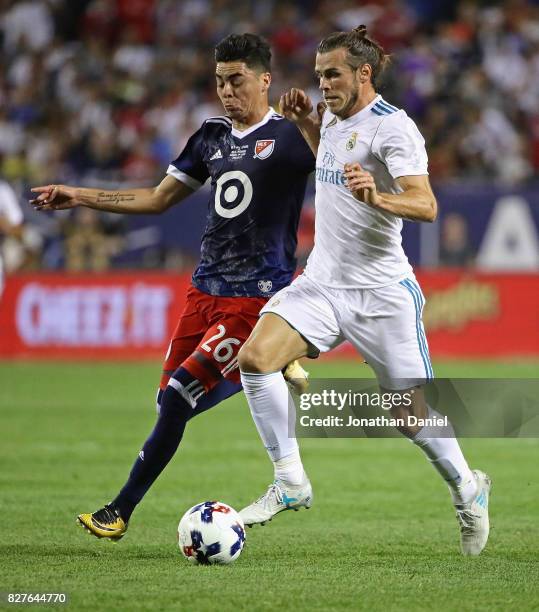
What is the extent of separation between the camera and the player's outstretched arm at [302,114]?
659 centimetres

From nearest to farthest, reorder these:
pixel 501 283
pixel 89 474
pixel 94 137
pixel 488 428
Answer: pixel 488 428 → pixel 89 474 → pixel 501 283 → pixel 94 137

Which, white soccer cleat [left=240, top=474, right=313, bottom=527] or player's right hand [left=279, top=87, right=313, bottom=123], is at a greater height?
player's right hand [left=279, top=87, right=313, bottom=123]

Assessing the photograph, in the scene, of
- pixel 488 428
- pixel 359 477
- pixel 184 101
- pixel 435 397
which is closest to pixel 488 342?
pixel 184 101

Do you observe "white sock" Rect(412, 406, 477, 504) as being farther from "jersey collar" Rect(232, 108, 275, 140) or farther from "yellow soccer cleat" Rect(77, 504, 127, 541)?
"jersey collar" Rect(232, 108, 275, 140)

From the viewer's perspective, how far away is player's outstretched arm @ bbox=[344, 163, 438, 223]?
566cm

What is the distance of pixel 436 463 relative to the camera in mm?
6312

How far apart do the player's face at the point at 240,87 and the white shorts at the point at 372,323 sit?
3.78 feet

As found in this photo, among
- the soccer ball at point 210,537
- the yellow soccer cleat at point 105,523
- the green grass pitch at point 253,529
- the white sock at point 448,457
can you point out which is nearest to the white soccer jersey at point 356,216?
the white sock at point 448,457

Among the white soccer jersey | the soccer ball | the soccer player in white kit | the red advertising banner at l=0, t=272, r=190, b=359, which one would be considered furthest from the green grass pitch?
the red advertising banner at l=0, t=272, r=190, b=359

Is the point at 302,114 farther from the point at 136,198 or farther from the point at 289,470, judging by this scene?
the point at 289,470

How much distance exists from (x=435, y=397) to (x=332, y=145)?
1407 mm

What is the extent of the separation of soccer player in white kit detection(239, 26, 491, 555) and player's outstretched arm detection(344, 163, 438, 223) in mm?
207

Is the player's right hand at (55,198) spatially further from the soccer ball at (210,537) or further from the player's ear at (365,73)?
the soccer ball at (210,537)

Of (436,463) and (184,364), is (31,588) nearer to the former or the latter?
(184,364)
